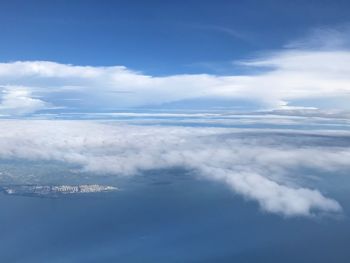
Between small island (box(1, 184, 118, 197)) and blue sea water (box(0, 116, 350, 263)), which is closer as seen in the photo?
blue sea water (box(0, 116, 350, 263))

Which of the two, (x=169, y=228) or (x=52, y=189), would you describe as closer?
(x=169, y=228)

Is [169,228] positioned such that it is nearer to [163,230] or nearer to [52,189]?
[163,230]

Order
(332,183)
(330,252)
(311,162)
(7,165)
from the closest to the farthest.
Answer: (330,252), (332,183), (311,162), (7,165)

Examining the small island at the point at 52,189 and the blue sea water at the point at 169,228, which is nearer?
the blue sea water at the point at 169,228

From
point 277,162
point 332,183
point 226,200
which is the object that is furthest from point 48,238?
point 277,162

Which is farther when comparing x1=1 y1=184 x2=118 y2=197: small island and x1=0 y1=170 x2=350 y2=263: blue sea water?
x1=1 y1=184 x2=118 y2=197: small island

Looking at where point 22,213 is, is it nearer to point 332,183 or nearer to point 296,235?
point 296,235

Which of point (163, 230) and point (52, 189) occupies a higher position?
point (52, 189)

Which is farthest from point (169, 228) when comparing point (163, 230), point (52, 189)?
point (52, 189)
